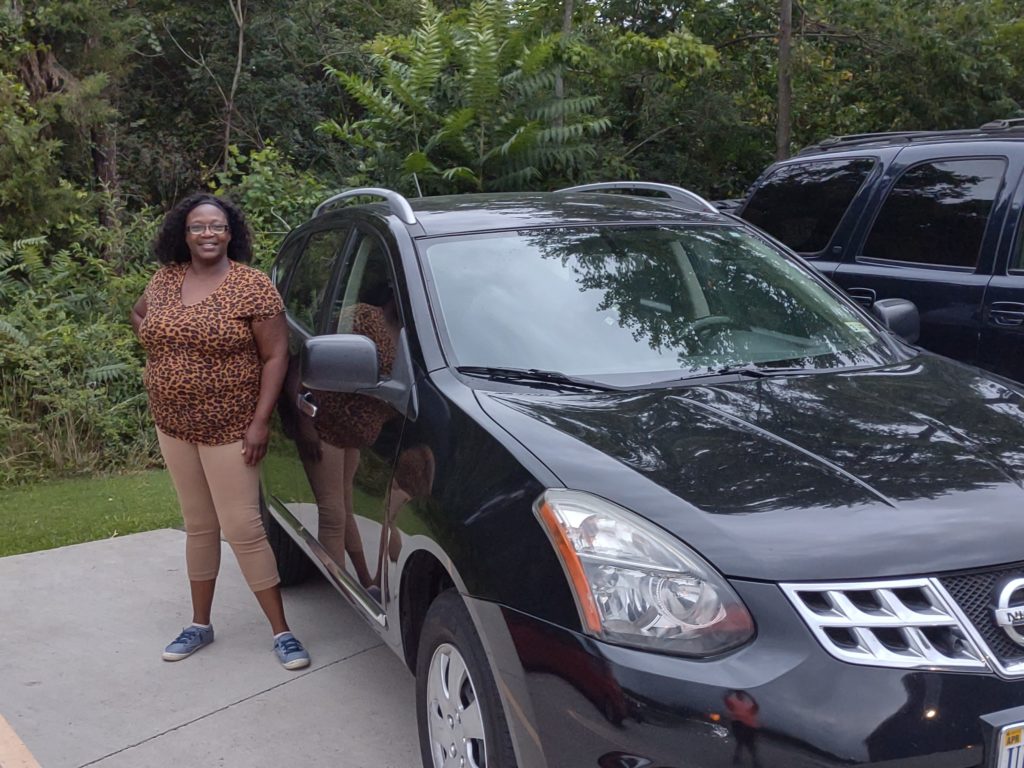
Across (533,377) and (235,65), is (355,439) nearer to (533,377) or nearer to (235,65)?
(533,377)

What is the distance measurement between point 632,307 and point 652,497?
4.36 feet

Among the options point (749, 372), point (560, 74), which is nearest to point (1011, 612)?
point (749, 372)

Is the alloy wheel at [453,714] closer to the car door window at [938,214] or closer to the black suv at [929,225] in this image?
the black suv at [929,225]

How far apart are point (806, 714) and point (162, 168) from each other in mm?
14421

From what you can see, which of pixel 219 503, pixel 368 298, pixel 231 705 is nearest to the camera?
pixel 368 298

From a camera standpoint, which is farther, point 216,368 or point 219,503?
point 219,503

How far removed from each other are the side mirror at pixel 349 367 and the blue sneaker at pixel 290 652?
1.44 meters

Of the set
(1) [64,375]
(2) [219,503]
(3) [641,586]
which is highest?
(3) [641,586]

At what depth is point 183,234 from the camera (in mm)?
4457

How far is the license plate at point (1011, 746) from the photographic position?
7.64 ft

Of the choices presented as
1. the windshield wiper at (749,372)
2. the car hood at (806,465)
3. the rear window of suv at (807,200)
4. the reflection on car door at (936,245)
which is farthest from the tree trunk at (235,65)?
the car hood at (806,465)

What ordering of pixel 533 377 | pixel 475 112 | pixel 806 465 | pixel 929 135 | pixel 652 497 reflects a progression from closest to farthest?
pixel 652 497 < pixel 806 465 < pixel 533 377 < pixel 929 135 < pixel 475 112

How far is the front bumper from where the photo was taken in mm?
2279

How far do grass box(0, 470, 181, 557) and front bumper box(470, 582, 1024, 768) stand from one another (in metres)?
4.75
